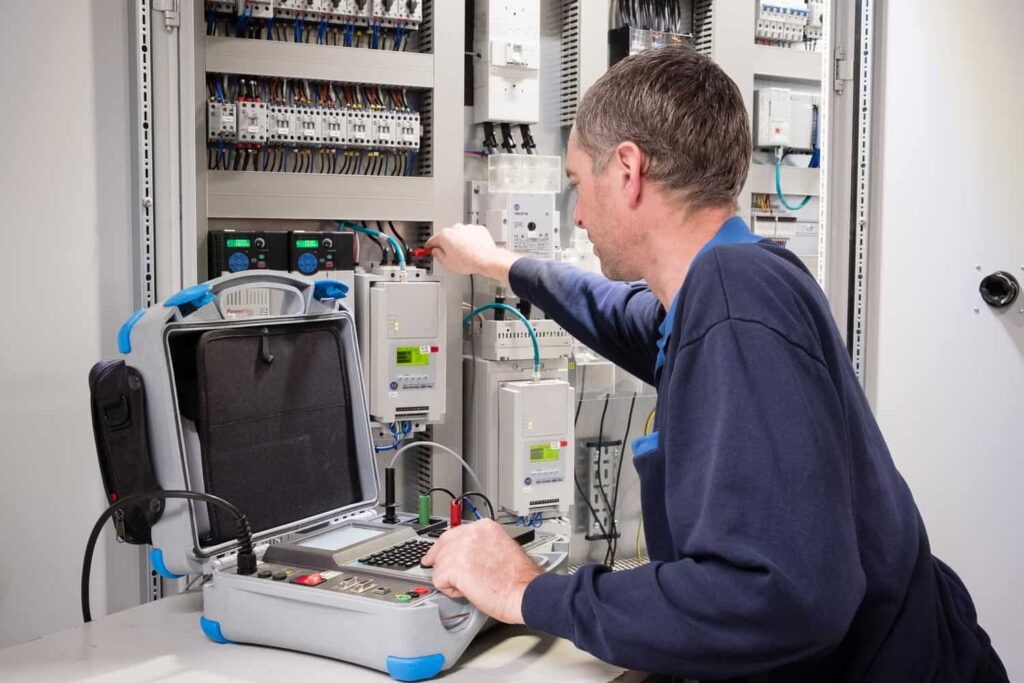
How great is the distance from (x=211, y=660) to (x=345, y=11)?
192 centimetres

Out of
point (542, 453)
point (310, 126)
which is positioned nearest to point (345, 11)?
point (310, 126)

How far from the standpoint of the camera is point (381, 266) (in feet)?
8.98

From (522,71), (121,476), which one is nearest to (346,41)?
(522,71)

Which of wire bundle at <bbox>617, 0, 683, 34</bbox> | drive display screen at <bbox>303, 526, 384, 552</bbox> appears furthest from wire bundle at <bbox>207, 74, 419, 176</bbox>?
drive display screen at <bbox>303, 526, 384, 552</bbox>

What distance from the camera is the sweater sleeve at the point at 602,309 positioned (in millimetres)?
1811

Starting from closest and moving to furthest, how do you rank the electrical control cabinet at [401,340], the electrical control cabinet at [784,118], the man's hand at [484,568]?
the man's hand at [484,568] < the electrical control cabinet at [401,340] < the electrical control cabinet at [784,118]

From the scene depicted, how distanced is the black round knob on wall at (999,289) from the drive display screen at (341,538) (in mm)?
1599

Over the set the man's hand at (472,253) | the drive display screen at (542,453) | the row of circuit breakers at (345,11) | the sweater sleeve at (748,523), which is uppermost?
the row of circuit breakers at (345,11)

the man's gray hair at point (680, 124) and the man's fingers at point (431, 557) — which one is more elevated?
the man's gray hair at point (680, 124)

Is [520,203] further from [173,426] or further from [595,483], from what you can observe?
[173,426]

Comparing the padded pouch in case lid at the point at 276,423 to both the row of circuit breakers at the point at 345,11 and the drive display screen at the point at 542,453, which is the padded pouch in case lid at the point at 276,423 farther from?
the row of circuit breakers at the point at 345,11

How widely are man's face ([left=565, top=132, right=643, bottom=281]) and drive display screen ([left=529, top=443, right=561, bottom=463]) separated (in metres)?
1.34

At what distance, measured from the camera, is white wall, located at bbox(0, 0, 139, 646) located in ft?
6.13

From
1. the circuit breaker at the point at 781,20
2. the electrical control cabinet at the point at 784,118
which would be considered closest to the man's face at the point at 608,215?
the electrical control cabinet at the point at 784,118
